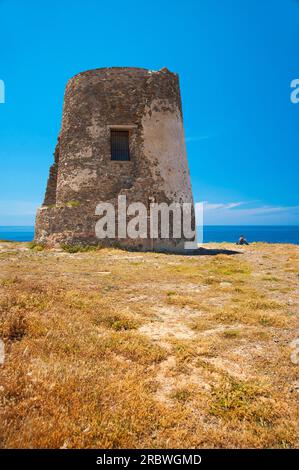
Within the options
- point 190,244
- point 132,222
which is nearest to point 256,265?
point 190,244

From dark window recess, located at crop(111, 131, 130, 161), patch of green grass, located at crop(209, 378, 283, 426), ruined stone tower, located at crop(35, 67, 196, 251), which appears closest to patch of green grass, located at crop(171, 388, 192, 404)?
patch of green grass, located at crop(209, 378, 283, 426)

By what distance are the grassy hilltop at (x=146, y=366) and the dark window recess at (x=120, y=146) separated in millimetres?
10750

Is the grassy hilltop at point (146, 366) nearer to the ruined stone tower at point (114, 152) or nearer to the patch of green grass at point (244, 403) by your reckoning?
the patch of green grass at point (244, 403)

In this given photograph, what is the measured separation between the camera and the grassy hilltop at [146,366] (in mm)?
3375

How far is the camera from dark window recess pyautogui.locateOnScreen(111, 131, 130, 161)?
18.2 meters

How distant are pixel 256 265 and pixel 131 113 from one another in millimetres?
11175

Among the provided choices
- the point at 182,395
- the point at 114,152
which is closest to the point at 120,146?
the point at 114,152

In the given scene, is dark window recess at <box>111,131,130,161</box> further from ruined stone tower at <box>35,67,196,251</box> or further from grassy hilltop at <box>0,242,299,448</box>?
grassy hilltop at <box>0,242,299,448</box>

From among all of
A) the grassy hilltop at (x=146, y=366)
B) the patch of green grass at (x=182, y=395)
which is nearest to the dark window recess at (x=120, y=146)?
the grassy hilltop at (x=146, y=366)

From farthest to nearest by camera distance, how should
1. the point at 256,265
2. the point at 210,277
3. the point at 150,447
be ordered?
the point at 256,265 < the point at 210,277 < the point at 150,447

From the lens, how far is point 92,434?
3.26 meters

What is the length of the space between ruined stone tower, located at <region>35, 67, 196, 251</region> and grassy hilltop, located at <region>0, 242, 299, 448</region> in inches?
341

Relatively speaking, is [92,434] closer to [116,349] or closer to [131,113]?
[116,349]

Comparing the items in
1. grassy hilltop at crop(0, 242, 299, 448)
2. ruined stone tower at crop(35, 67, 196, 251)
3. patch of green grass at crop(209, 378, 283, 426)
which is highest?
ruined stone tower at crop(35, 67, 196, 251)
